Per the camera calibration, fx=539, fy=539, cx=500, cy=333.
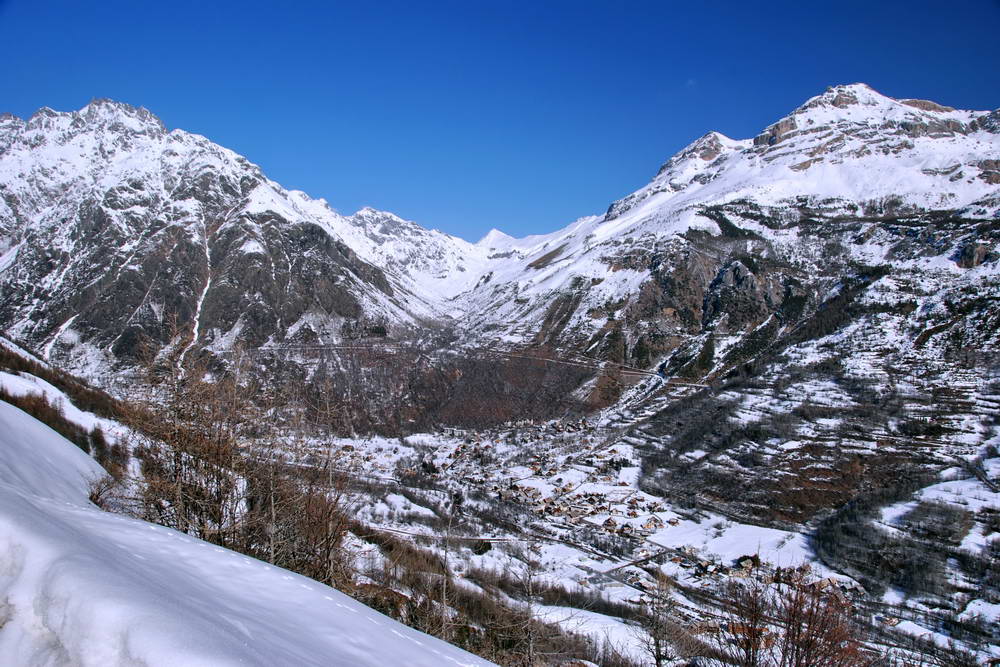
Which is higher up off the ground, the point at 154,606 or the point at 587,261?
the point at 587,261

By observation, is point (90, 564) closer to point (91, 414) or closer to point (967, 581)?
point (91, 414)

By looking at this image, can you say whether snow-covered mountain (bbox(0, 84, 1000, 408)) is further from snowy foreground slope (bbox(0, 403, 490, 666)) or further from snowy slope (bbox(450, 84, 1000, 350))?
snowy foreground slope (bbox(0, 403, 490, 666))

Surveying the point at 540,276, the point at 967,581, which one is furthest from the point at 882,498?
the point at 540,276

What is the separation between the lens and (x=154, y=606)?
3580 mm

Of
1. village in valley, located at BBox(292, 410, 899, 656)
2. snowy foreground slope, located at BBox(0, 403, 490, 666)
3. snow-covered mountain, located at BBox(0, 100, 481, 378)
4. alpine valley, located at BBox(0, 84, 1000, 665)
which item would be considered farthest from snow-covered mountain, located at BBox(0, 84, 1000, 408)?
snowy foreground slope, located at BBox(0, 403, 490, 666)

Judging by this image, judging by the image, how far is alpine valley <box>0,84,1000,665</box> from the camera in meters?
34.8

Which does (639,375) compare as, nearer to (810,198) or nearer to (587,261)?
(587,261)

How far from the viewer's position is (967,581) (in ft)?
127

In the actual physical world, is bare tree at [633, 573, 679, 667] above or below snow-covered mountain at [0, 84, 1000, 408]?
below

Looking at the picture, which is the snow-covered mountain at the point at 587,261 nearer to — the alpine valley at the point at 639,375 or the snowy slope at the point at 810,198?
the snowy slope at the point at 810,198

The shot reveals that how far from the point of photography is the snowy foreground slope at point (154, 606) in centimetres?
328

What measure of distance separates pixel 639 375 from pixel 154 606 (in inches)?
4214

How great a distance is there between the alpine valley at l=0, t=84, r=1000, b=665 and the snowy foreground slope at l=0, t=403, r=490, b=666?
656 centimetres

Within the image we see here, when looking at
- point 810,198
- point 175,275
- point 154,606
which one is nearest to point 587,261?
point 810,198
